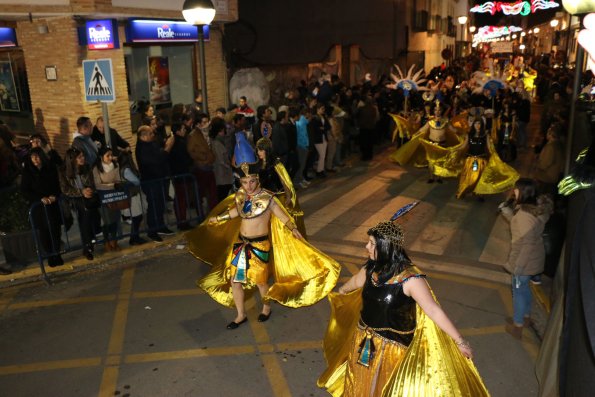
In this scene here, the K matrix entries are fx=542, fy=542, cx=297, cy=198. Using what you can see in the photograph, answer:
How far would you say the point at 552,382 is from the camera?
470 cm

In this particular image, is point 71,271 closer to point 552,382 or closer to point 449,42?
point 552,382

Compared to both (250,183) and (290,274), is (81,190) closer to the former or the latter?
(250,183)

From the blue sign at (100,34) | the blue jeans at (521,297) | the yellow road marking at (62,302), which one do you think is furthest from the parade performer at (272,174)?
the blue sign at (100,34)

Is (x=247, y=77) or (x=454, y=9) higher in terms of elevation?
(x=454, y=9)

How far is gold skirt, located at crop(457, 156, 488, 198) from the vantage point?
442 inches

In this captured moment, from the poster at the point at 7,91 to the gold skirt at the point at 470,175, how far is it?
10.8 m

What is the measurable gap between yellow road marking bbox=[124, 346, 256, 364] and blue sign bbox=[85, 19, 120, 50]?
7608 mm

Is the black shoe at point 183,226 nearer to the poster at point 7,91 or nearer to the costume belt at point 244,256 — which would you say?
the costume belt at point 244,256

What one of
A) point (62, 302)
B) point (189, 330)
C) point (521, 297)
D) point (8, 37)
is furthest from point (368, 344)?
point (8, 37)

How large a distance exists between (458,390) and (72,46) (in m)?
10.6

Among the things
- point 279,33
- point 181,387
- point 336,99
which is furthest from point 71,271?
point 279,33

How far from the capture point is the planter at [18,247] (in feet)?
25.5

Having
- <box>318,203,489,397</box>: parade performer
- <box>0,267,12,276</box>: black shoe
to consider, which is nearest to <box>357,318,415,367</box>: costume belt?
<box>318,203,489,397</box>: parade performer

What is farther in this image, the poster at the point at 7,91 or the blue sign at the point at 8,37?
the poster at the point at 7,91
